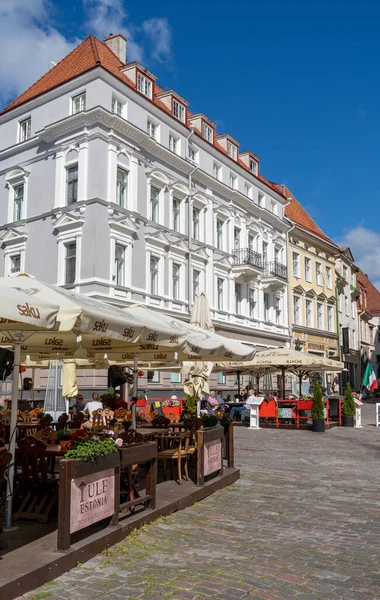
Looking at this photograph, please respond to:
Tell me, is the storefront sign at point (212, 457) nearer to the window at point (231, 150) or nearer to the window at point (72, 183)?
the window at point (72, 183)

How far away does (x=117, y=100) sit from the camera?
25.8 meters

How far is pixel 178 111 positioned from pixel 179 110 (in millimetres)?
136

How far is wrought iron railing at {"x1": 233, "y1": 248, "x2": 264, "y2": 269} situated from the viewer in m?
Answer: 34.2

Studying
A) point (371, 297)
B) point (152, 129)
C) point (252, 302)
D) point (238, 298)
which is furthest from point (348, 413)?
point (371, 297)

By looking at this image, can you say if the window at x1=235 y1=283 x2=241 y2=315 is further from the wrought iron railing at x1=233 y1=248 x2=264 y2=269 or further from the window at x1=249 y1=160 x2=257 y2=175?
the window at x1=249 y1=160 x2=257 y2=175

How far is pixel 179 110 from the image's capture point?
31.3 meters

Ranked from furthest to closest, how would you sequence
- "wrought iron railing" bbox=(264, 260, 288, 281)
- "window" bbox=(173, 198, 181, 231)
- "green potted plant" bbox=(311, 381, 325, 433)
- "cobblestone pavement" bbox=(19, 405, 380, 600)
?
"wrought iron railing" bbox=(264, 260, 288, 281), "window" bbox=(173, 198, 181, 231), "green potted plant" bbox=(311, 381, 325, 433), "cobblestone pavement" bbox=(19, 405, 380, 600)

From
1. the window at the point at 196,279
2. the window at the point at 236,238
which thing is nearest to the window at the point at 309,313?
the window at the point at 236,238

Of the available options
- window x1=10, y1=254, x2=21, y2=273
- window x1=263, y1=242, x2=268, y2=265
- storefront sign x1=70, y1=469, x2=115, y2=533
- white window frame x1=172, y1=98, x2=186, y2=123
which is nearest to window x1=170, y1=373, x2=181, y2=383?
window x1=10, y1=254, x2=21, y2=273

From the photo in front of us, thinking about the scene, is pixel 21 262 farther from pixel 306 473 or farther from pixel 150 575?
pixel 150 575

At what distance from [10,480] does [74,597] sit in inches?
70.3

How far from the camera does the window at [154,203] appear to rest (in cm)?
2786

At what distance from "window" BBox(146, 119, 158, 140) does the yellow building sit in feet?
50.7

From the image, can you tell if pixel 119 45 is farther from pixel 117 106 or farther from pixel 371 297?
pixel 371 297
